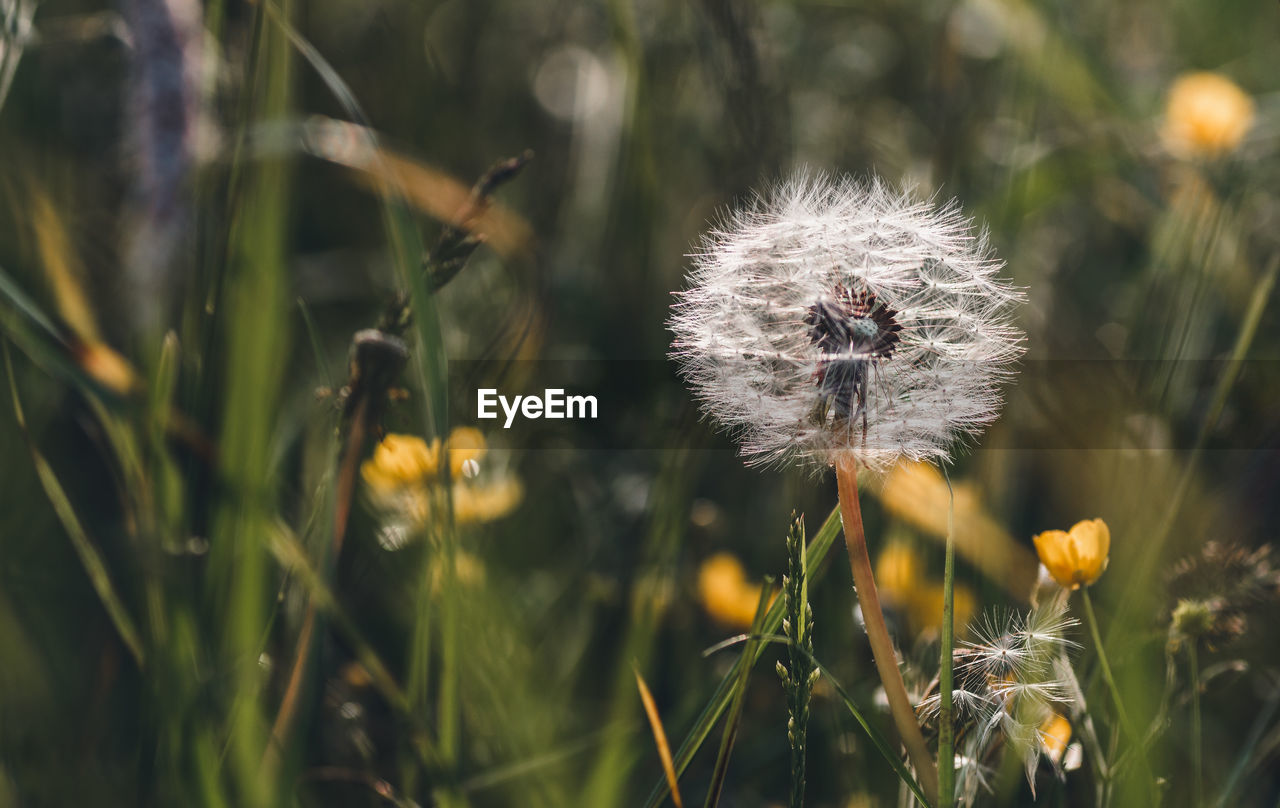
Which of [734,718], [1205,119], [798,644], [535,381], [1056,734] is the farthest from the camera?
[1205,119]

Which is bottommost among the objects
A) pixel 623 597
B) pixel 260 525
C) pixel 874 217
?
pixel 623 597

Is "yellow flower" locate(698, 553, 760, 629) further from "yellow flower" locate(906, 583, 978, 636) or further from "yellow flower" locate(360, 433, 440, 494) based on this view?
"yellow flower" locate(360, 433, 440, 494)

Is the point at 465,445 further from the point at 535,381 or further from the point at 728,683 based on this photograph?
the point at 728,683

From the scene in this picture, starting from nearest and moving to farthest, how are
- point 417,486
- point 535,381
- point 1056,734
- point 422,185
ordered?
point 1056,734 → point 417,486 → point 535,381 → point 422,185

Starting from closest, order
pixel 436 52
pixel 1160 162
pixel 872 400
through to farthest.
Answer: pixel 872 400, pixel 1160 162, pixel 436 52

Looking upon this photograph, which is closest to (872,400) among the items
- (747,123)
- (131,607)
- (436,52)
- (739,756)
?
(739,756)

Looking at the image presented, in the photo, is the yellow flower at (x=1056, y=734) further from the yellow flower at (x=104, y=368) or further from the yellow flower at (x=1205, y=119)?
the yellow flower at (x=1205, y=119)

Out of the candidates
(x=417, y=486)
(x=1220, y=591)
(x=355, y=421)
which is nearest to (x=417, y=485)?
Result: (x=417, y=486)

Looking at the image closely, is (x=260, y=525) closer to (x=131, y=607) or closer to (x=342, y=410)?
(x=342, y=410)
